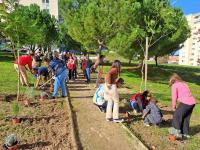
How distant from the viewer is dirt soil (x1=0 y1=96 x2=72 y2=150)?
913 centimetres

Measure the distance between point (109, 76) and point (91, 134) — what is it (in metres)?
1.95

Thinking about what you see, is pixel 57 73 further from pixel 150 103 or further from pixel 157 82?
pixel 157 82

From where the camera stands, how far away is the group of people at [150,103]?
34.9 ft

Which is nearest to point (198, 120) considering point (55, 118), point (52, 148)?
point (55, 118)

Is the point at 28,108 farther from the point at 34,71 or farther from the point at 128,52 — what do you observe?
the point at 128,52

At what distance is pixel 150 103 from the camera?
39.0 ft

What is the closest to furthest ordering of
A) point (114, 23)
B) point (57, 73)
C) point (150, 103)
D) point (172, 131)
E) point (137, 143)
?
point (137, 143), point (172, 131), point (150, 103), point (57, 73), point (114, 23)

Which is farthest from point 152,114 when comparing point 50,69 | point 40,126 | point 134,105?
point 50,69

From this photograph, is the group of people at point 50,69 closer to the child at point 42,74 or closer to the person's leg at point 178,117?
the child at point 42,74

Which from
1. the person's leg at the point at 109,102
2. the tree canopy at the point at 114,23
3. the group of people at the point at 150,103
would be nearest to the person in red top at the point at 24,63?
the group of people at the point at 150,103

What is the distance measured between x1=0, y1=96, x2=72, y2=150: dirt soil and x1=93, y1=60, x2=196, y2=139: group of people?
4.45 feet

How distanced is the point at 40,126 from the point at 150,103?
3.38m

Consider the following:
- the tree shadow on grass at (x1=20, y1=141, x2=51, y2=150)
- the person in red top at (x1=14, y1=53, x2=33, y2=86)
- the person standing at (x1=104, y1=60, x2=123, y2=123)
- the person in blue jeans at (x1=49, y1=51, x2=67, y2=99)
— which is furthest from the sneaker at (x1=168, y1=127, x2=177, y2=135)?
the person in red top at (x1=14, y1=53, x2=33, y2=86)

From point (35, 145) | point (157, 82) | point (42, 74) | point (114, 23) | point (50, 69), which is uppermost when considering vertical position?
point (114, 23)
